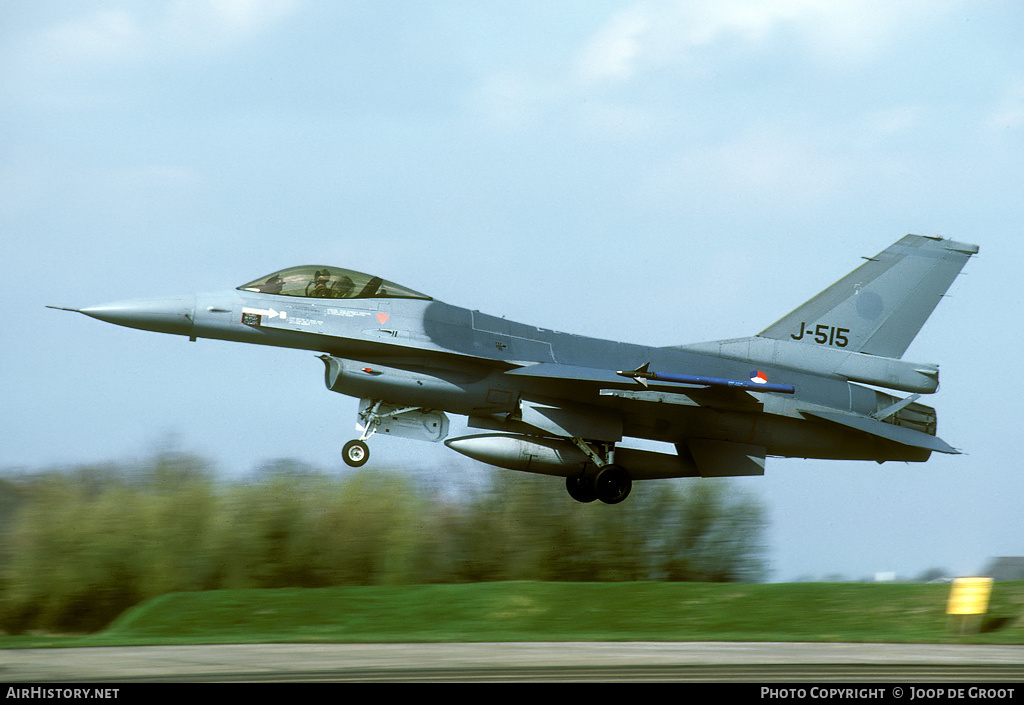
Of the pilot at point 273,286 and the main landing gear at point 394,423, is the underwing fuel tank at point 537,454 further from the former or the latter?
the pilot at point 273,286

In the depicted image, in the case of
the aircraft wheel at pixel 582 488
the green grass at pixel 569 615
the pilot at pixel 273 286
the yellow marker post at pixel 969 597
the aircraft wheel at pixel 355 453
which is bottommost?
the green grass at pixel 569 615

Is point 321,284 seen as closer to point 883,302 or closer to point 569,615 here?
point 569,615

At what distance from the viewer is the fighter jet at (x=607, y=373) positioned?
752 inches

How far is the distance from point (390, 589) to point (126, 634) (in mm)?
5516

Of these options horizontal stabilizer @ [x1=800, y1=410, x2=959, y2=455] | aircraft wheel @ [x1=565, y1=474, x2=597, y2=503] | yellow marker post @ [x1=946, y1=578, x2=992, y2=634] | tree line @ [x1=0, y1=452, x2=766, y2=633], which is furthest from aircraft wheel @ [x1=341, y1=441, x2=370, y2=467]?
tree line @ [x1=0, y1=452, x2=766, y2=633]

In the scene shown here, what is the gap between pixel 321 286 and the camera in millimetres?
19266

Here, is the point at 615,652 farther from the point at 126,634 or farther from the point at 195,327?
the point at 126,634

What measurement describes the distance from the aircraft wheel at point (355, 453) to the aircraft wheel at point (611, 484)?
14.5 feet

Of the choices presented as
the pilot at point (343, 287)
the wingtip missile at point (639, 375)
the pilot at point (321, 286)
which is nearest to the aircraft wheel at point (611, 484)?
the wingtip missile at point (639, 375)

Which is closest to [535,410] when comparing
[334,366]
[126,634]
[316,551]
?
[334,366]

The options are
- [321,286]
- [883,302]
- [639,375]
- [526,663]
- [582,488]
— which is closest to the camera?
[526,663]

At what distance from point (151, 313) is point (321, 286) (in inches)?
108

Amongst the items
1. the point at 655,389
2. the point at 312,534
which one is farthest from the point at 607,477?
the point at 312,534

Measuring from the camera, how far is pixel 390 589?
25.5 m
